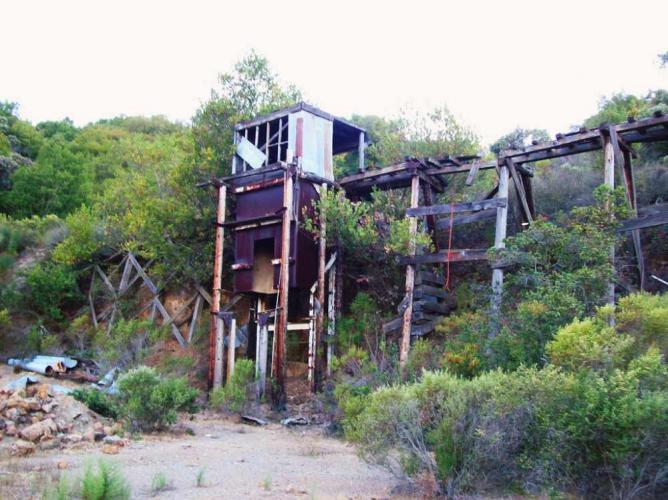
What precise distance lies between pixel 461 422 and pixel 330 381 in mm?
8249

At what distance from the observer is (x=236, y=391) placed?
51.9ft

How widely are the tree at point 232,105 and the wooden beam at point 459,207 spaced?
6.80m

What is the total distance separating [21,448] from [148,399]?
277 cm

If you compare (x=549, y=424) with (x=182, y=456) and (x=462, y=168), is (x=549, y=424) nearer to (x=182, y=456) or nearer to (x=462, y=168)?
(x=182, y=456)

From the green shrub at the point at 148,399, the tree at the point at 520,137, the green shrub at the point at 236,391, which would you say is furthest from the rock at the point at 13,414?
the tree at the point at 520,137

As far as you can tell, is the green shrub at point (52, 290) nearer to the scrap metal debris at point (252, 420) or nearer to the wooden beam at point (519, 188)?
the scrap metal debris at point (252, 420)

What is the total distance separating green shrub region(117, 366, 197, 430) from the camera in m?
12.7

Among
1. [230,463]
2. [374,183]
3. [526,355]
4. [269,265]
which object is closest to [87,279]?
[269,265]

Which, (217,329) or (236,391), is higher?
(217,329)

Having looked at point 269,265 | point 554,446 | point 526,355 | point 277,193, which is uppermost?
point 277,193

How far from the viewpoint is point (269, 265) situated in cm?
1889

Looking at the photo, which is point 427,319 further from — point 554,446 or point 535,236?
point 554,446

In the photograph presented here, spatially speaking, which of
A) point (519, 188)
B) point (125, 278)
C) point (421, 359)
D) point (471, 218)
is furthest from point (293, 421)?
point (125, 278)

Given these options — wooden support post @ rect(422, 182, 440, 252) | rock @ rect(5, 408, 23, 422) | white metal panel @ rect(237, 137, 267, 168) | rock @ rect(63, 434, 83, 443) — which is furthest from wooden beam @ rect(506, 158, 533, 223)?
rock @ rect(5, 408, 23, 422)
